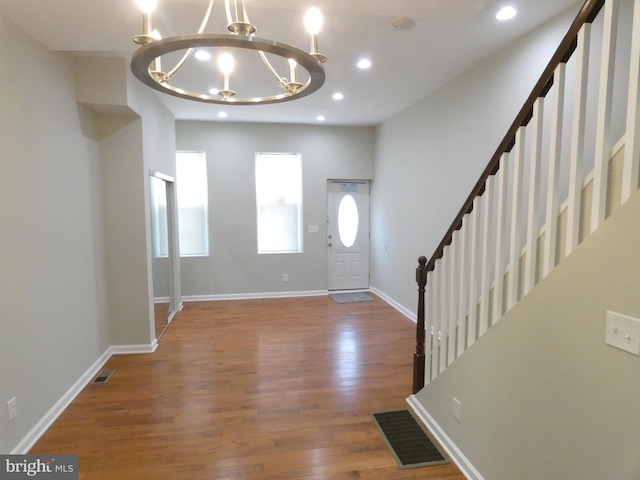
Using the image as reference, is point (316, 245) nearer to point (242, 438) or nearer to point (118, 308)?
point (118, 308)

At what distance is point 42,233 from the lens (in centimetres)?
262

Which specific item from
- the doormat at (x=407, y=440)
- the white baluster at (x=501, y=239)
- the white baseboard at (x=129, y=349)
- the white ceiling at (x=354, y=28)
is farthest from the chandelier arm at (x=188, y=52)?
the white baseboard at (x=129, y=349)

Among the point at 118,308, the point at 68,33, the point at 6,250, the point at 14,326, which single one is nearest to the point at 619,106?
the point at 68,33

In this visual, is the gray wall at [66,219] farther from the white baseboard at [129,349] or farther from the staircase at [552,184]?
the staircase at [552,184]

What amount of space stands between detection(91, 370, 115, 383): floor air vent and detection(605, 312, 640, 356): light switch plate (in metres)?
3.77

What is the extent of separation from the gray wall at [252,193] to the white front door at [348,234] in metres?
0.22

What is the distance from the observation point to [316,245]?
20.8 ft

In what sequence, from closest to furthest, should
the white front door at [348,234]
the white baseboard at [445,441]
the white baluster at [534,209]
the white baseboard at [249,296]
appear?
1. the white baluster at [534,209]
2. the white baseboard at [445,441]
3. the white baseboard at [249,296]
4. the white front door at [348,234]

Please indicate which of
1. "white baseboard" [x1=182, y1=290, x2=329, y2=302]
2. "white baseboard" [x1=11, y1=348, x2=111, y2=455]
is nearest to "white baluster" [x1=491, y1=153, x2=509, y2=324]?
"white baseboard" [x1=11, y1=348, x2=111, y2=455]

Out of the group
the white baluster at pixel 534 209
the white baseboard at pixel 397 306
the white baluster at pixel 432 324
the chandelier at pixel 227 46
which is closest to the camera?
the chandelier at pixel 227 46

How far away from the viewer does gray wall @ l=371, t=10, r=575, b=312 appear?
295cm

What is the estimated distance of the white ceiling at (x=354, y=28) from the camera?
84.7 inches

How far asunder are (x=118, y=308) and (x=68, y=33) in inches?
103

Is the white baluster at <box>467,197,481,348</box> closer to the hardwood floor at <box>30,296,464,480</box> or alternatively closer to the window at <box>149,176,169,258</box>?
the hardwood floor at <box>30,296,464,480</box>
